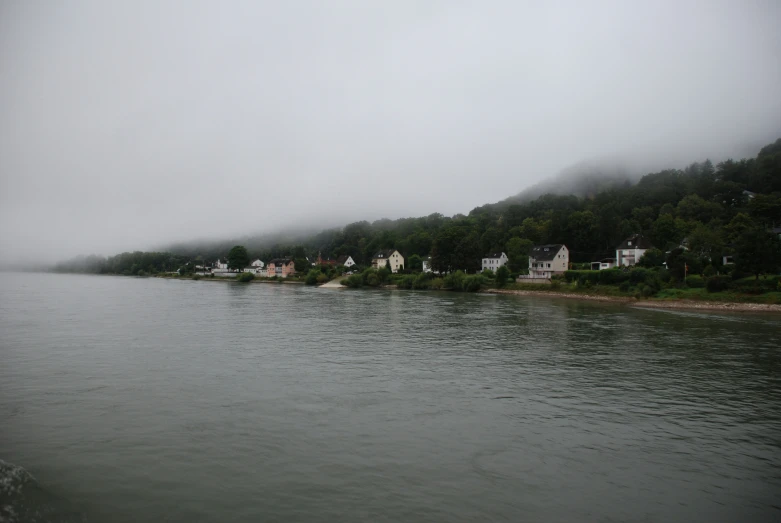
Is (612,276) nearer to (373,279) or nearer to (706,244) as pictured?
(706,244)

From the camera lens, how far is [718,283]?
47.2m

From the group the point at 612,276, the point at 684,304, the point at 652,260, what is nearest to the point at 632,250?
the point at 652,260

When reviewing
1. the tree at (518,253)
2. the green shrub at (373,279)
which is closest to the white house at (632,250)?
the tree at (518,253)

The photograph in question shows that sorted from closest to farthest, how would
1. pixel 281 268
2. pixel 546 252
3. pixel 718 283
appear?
pixel 718 283, pixel 546 252, pixel 281 268

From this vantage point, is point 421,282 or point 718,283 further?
point 421,282

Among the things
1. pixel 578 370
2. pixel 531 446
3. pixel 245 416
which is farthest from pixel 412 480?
pixel 578 370

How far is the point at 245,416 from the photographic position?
12688 millimetres

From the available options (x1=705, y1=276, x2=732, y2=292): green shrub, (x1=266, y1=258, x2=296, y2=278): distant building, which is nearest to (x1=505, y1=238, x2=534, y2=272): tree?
(x1=705, y1=276, x2=732, y2=292): green shrub

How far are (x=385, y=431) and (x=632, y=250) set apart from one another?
76441mm

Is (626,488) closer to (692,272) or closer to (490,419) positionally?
(490,419)

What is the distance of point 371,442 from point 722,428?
9.64 meters

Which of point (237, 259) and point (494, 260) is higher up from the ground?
point (237, 259)

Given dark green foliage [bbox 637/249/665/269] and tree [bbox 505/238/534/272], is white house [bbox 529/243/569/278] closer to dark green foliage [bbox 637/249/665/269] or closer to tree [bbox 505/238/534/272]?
tree [bbox 505/238/534/272]

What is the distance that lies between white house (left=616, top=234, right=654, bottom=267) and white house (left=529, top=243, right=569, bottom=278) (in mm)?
9298
